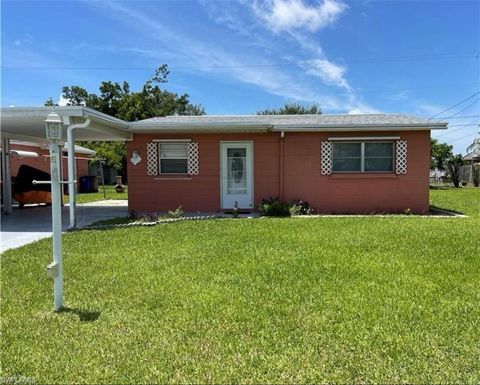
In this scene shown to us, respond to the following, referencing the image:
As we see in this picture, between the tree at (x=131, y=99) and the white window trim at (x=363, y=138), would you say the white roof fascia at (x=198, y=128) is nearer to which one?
the white window trim at (x=363, y=138)

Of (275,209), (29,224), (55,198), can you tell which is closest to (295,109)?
(275,209)

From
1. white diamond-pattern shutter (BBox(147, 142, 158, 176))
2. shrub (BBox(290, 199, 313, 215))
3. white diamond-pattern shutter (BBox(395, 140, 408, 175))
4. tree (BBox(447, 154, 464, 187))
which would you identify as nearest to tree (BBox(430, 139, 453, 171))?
tree (BBox(447, 154, 464, 187))

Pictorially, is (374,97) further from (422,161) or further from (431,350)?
(431,350)

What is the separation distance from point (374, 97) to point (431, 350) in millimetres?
30800

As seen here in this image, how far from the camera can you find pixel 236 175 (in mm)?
12867

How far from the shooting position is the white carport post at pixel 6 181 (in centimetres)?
1362

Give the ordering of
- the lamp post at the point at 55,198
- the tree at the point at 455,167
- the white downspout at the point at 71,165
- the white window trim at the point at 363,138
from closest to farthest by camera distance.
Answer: the lamp post at the point at 55,198
the white downspout at the point at 71,165
the white window trim at the point at 363,138
the tree at the point at 455,167

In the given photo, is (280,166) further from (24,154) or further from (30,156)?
(30,156)

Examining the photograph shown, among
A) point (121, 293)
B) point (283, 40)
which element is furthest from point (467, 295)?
point (283, 40)

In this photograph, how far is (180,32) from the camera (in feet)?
47.6

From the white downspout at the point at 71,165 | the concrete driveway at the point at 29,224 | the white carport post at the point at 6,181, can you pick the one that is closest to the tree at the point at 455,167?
the concrete driveway at the point at 29,224

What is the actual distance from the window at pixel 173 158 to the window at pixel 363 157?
482cm

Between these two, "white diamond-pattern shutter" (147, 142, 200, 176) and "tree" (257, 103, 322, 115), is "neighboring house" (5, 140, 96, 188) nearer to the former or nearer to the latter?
"white diamond-pattern shutter" (147, 142, 200, 176)

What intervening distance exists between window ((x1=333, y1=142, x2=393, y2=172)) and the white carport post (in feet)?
36.4
